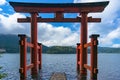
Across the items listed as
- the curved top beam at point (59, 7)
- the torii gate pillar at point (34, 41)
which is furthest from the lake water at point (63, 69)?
the curved top beam at point (59, 7)

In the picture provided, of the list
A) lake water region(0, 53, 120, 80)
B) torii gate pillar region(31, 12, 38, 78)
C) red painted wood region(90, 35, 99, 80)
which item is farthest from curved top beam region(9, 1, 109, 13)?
red painted wood region(90, 35, 99, 80)

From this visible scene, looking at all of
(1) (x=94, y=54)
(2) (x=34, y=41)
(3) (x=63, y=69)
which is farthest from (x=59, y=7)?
(3) (x=63, y=69)

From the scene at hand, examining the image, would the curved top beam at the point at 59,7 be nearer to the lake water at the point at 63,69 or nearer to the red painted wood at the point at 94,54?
the lake water at the point at 63,69

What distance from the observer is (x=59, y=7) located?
1589 cm

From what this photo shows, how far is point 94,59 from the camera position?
38.9 feet

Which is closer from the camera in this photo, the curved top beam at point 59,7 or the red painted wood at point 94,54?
the red painted wood at point 94,54

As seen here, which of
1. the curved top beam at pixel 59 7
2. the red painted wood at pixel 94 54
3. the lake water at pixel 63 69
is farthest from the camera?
the lake water at pixel 63 69

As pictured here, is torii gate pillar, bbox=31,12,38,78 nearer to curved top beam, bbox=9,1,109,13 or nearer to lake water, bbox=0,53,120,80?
curved top beam, bbox=9,1,109,13

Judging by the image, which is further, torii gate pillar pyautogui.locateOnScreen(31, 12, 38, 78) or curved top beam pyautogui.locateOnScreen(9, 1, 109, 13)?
torii gate pillar pyautogui.locateOnScreen(31, 12, 38, 78)

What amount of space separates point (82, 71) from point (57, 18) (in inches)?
136

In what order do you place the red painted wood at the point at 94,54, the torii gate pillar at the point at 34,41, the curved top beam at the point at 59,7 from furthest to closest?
the torii gate pillar at the point at 34,41 < the curved top beam at the point at 59,7 < the red painted wood at the point at 94,54

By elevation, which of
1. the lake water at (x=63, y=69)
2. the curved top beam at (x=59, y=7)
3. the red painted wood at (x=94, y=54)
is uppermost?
the curved top beam at (x=59, y=7)

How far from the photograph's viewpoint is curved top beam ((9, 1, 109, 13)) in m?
15.4

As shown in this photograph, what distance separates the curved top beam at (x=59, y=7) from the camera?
50.6ft
